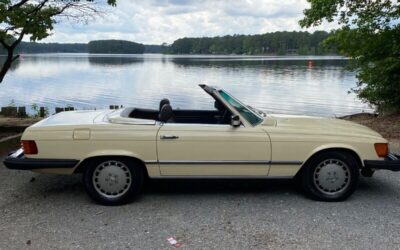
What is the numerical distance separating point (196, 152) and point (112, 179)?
1002mm

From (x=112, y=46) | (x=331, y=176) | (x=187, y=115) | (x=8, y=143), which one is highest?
(x=112, y=46)

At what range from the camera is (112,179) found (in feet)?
15.4

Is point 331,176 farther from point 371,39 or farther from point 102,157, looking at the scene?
point 371,39

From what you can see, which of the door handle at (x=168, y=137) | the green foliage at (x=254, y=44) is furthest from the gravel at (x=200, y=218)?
the green foliage at (x=254, y=44)

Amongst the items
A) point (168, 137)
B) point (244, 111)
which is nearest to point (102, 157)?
point (168, 137)

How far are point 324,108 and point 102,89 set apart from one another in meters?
19.7

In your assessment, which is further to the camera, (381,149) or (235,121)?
(381,149)

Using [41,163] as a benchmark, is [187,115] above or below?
above

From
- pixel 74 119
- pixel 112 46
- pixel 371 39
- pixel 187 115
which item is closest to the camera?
pixel 74 119

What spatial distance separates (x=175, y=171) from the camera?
4.72 meters

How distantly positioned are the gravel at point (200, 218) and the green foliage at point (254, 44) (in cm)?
11579

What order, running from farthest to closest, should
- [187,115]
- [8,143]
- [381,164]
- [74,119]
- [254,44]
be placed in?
[254,44] < [8,143] < [187,115] < [74,119] < [381,164]

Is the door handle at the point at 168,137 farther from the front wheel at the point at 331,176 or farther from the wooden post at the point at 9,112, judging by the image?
the wooden post at the point at 9,112

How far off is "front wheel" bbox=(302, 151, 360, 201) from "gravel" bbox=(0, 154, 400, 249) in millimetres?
124
